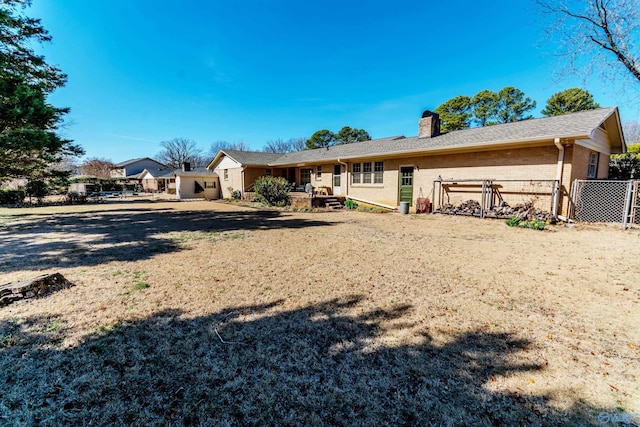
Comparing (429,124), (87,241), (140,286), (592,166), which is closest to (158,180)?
(87,241)

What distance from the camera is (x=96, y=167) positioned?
52188mm

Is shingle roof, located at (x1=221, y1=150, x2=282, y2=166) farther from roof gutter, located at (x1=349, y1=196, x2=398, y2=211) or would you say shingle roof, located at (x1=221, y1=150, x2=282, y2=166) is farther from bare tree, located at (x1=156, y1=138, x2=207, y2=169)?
bare tree, located at (x1=156, y1=138, x2=207, y2=169)

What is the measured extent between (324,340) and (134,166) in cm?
6452

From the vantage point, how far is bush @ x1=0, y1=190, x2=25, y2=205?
19.3 metres

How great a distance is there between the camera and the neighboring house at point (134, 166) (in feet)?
177

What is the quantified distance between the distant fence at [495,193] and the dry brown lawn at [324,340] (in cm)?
460

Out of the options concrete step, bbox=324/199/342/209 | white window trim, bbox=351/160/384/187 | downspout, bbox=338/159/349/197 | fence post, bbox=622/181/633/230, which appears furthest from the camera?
downspout, bbox=338/159/349/197

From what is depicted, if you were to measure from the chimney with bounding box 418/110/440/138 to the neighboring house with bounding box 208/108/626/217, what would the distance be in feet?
0.16

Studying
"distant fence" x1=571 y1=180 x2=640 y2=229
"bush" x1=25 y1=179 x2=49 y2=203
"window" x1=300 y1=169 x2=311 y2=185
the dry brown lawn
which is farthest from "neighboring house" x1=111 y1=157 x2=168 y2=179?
"distant fence" x1=571 y1=180 x2=640 y2=229

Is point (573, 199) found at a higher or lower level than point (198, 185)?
lower

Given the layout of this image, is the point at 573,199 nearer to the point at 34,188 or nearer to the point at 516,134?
the point at 516,134

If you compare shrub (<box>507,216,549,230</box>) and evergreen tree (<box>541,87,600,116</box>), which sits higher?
evergreen tree (<box>541,87,600,116</box>)

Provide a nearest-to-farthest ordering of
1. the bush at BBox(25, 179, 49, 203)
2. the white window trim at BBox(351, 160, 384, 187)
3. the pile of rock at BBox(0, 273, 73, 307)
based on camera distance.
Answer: the pile of rock at BBox(0, 273, 73, 307) < the white window trim at BBox(351, 160, 384, 187) < the bush at BBox(25, 179, 49, 203)

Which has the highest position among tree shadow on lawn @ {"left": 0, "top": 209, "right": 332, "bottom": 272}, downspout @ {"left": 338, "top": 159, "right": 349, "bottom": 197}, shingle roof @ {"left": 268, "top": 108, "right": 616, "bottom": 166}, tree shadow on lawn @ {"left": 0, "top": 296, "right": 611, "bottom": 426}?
shingle roof @ {"left": 268, "top": 108, "right": 616, "bottom": 166}
